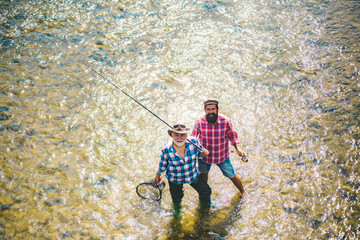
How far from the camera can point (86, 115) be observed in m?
7.42

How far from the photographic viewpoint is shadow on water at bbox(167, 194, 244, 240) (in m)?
4.80

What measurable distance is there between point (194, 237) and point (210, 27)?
8.99m

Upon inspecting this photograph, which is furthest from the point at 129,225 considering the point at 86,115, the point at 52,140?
the point at 86,115

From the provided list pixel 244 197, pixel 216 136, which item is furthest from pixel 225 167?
Result: pixel 244 197

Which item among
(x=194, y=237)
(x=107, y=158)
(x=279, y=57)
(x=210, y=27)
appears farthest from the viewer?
(x=210, y=27)

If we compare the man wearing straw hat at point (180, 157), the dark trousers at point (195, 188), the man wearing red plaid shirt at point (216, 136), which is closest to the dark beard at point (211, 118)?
the man wearing red plaid shirt at point (216, 136)

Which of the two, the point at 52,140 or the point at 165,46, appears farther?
the point at 165,46

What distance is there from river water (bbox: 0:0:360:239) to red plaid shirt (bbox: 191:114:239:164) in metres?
1.20

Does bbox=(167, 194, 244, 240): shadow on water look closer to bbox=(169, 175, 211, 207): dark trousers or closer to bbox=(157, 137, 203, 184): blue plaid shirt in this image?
bbox=(169, 175, 211, 207): dark trousers

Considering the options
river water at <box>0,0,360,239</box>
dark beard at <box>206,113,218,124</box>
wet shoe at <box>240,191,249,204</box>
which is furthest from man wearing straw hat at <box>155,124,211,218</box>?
wet shoe at <box>240,191,249,204</box>

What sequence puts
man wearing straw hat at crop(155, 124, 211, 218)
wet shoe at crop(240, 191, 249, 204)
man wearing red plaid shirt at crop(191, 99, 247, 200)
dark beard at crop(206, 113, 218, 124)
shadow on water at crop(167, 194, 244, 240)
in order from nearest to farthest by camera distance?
man wearing straw hat at crop(155, 124, 211, 218)
dark beard at crop(206, 113, 218, 124)
man wearing red plaid shirt at crop(191, 99, 247, 200)
shadow on water at crop(167, 194, 244, 240)
wet shoe at crop(240, 191, 249, 204)

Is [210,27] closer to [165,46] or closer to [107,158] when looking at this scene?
[165,46]

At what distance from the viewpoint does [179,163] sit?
433cm

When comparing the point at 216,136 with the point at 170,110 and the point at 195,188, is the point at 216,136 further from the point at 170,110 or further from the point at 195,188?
the point at 170,110
